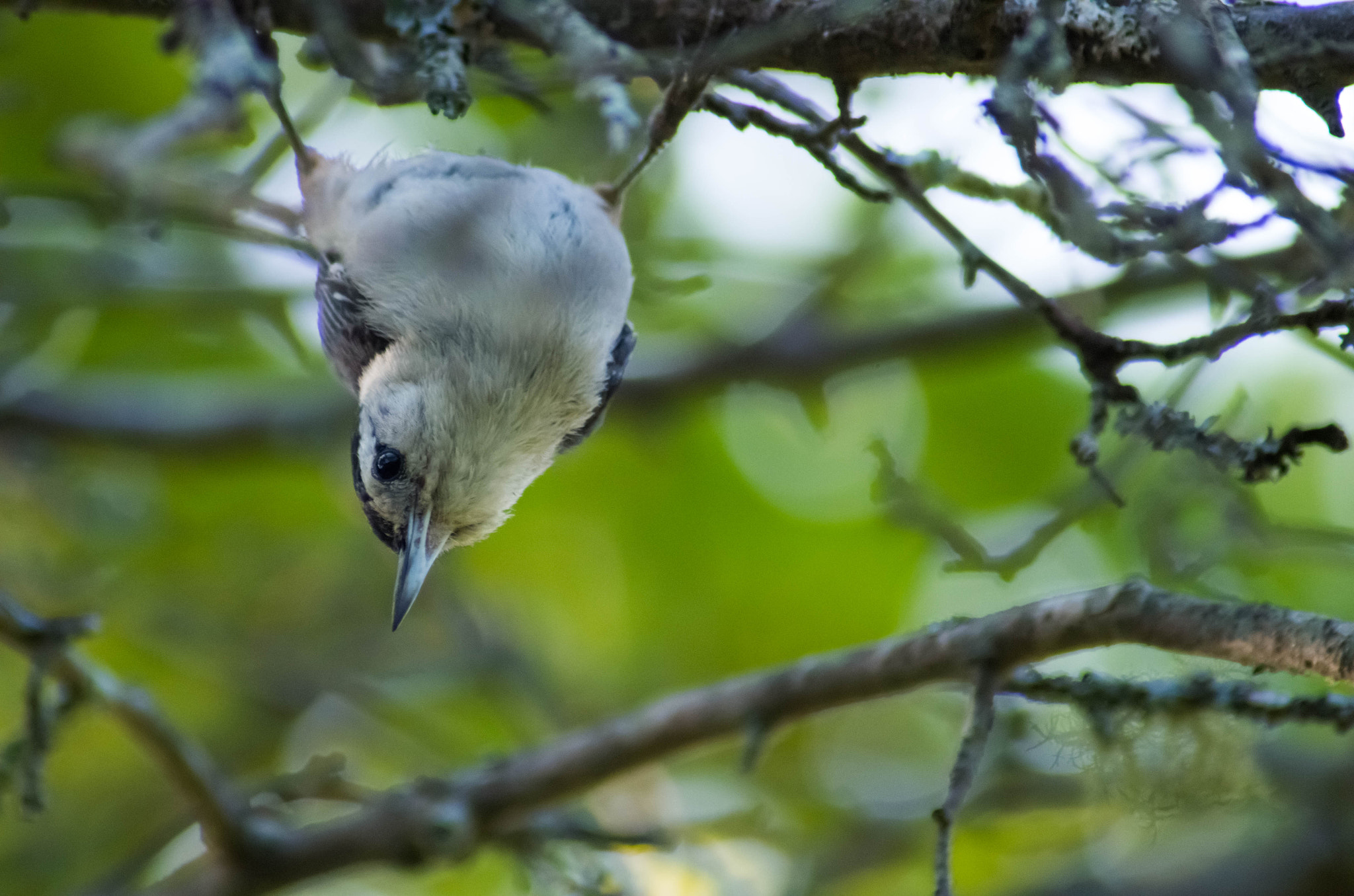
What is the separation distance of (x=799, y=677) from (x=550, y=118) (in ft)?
4.98

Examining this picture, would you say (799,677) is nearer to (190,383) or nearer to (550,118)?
(550,118)

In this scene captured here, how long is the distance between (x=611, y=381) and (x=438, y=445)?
50cm

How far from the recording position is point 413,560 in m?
2.93

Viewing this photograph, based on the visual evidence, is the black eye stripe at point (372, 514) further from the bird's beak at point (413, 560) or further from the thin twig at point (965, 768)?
the thin twig at point (965, 768)

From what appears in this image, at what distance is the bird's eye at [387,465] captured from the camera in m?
2.91

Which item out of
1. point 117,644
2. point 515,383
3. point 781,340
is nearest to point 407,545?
point 515,383

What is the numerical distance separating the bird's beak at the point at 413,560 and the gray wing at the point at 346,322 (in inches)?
17.5

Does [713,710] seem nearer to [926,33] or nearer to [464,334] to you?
[464,334]

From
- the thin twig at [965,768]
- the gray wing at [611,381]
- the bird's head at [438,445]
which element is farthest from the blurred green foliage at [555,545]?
the thin twig at [965,768]

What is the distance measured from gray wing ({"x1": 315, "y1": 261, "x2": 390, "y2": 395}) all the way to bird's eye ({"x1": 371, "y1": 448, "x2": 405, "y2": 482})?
0.92 feet

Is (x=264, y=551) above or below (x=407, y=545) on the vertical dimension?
above

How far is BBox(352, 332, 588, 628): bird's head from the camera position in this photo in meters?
2.83

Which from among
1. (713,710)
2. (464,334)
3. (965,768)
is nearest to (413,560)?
(464,334)

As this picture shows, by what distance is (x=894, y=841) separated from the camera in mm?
4469
